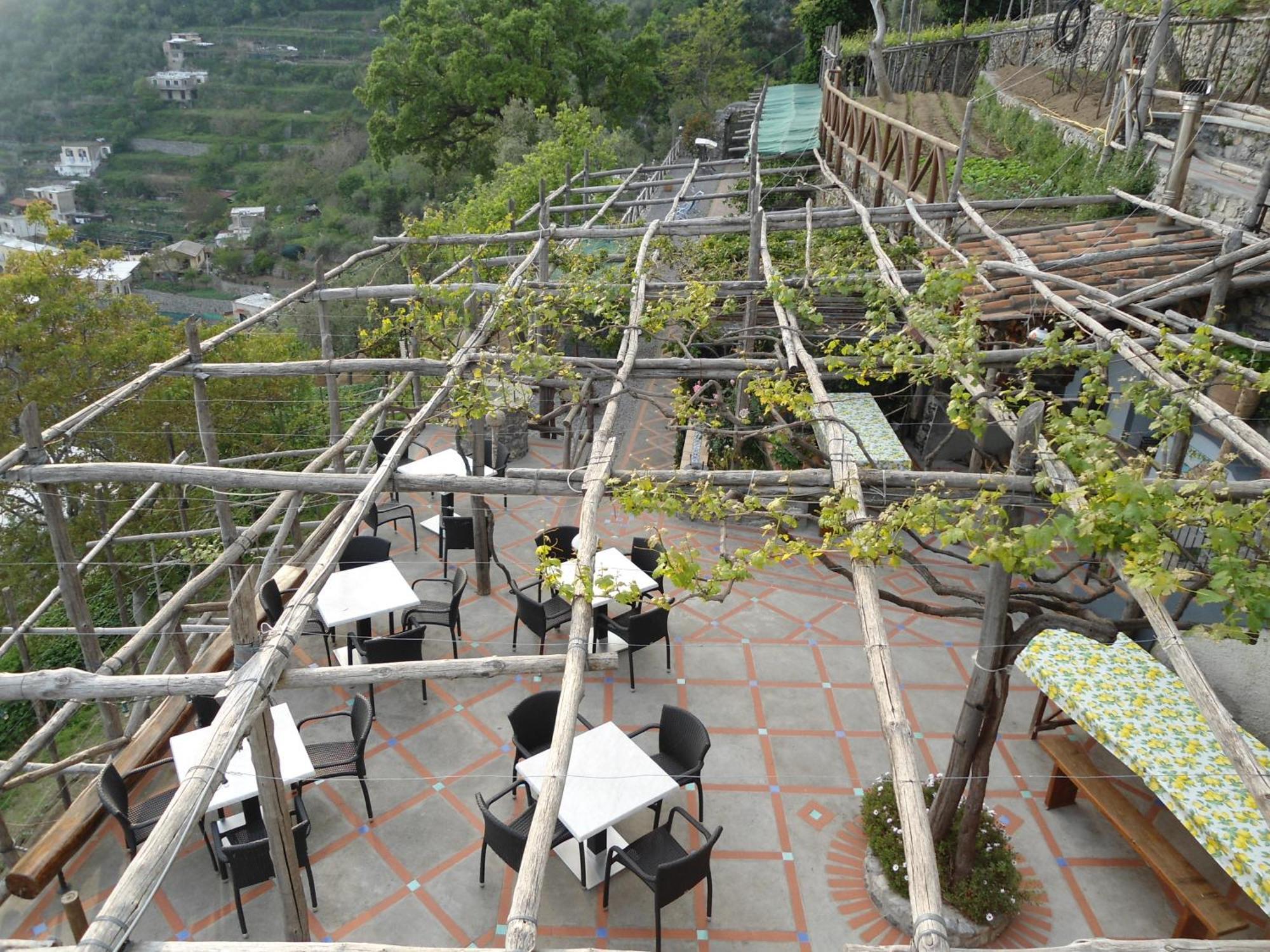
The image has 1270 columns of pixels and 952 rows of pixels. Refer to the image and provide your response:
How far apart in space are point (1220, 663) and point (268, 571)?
21.1ft

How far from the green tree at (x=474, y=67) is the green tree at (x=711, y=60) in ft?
27.7

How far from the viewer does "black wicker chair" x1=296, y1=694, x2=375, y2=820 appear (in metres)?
4.96

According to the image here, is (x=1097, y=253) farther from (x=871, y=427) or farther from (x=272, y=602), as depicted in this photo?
(x=272, y=602)

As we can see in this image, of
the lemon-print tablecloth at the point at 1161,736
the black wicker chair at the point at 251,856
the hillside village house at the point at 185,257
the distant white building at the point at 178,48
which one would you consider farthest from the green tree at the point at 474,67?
the distant white building at the point at 178,48

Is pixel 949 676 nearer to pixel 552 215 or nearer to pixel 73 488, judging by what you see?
pixel 552 215

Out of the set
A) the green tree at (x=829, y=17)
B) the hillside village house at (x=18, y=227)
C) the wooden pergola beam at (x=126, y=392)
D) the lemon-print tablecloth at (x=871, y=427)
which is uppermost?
the green tree at (x=829, y=17)

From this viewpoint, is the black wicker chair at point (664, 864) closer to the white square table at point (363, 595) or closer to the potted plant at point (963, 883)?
the potted plant at point (963, 883)

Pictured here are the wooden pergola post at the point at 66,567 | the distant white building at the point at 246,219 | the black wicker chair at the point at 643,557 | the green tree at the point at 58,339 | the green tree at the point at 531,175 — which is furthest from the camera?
the distant white building at the point at 246,219

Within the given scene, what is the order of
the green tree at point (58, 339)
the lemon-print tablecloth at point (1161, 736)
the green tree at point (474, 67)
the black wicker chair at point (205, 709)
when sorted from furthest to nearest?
the green tree at point (474, 67)
the green tree at point (58, 339)
the black wicker chair at point (205, 709)
the lemon-print tablecloth at point (1161, 736)

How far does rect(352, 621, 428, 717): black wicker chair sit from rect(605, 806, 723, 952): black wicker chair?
6.51 ft

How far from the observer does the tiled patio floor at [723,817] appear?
14.9ft

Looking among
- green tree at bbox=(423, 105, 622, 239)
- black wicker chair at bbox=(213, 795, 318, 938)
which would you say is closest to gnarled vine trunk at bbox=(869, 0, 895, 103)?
green tree at bbox=(423, 105, 622, 239)

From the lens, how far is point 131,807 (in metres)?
4.97

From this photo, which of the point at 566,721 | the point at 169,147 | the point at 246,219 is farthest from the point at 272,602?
the point at 169,147
